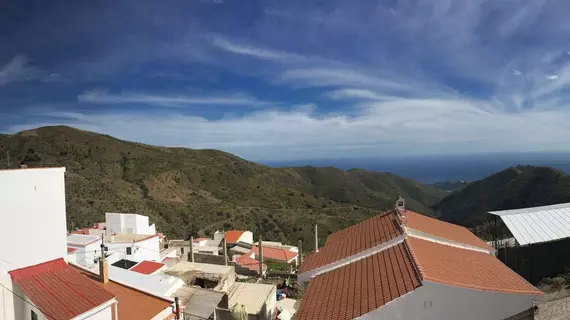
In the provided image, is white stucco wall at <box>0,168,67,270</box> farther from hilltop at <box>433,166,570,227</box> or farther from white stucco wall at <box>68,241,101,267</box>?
hilltop at <box>433,166,570,227</box>

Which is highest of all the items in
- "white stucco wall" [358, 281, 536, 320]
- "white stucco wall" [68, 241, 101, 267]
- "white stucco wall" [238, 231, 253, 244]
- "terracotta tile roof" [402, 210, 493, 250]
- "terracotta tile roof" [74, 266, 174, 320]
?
"terracotta tile roof" [402, 210, 493, 250]

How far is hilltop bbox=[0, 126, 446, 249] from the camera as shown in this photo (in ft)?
159

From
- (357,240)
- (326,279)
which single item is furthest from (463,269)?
(357,240)

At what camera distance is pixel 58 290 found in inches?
380

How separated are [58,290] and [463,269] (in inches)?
423

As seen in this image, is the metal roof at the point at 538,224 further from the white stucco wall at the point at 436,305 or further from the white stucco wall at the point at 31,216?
the white stucco wall at the point at 31,216

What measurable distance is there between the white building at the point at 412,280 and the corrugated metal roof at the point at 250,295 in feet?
12.5

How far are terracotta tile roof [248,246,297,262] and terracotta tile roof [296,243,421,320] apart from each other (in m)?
21.3

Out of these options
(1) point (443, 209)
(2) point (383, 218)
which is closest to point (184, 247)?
(2) point (383, 218)

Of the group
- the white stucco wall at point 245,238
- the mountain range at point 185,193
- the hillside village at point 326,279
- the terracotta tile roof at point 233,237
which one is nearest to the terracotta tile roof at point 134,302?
the hillside village at point 326,279

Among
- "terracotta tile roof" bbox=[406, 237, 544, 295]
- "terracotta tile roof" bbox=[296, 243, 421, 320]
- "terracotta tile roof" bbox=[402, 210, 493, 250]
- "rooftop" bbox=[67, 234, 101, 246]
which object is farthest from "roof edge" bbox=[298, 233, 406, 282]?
"rooftop" bbox=[67, 234, 101, 246]

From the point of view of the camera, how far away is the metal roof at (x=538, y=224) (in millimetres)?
12742

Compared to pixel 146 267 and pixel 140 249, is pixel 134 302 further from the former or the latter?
pixel 140 249

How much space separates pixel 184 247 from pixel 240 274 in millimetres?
8162
